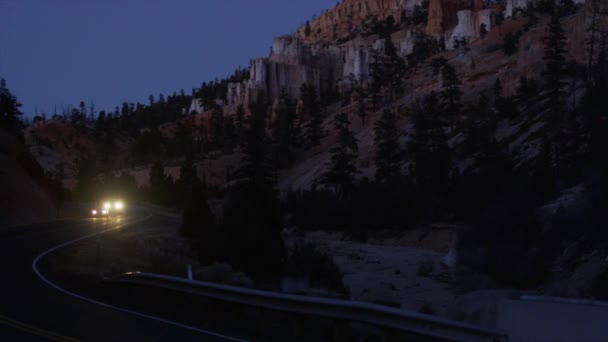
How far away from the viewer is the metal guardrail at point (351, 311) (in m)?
8.62

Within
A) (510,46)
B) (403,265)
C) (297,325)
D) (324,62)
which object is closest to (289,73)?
(324,62)

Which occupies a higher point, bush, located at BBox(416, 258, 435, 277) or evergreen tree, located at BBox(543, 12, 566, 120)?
evergreen tree, located at BBox(543, 12, 566, 120)

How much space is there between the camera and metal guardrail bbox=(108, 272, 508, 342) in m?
8.62

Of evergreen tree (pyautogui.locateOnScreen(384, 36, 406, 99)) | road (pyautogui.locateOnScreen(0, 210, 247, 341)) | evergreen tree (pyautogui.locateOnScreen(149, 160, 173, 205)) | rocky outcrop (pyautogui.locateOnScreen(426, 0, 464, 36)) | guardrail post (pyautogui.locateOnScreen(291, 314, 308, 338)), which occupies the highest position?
rocky outcrop (pyautogui.locateOnScreen(426, 0, 464, 36))

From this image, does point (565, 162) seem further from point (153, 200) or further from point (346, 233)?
point (153, 200)

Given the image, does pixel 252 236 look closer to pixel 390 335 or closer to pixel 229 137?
pixel 390 335

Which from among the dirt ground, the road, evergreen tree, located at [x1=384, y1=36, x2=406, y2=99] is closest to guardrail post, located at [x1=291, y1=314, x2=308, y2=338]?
the road

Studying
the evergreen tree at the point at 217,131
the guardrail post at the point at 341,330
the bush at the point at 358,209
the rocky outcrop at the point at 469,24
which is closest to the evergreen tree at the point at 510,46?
the bush at the point at 358,209

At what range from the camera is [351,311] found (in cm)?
1005

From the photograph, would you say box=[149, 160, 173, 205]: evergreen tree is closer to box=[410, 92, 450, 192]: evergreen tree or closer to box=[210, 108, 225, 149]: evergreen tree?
box=[410, 92, 450, 192]: evergreen tree

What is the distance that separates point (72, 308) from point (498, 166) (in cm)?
3794

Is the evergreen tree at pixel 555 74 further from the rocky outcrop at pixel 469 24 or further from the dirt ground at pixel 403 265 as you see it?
the rocky outcrop at pixel 469 24

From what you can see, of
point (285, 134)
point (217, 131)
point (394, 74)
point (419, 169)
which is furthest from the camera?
point (217, 131)

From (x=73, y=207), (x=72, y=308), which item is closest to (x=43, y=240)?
(x=72, y=308)
